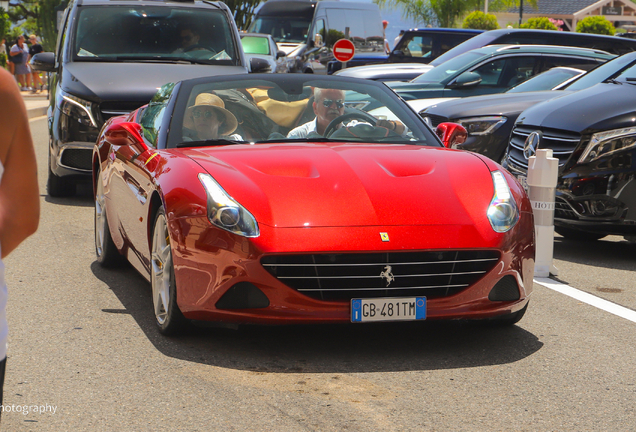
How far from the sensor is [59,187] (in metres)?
9.87

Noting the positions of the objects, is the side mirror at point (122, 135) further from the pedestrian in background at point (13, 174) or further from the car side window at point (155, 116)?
the pedestrian in background at point (13, 174)

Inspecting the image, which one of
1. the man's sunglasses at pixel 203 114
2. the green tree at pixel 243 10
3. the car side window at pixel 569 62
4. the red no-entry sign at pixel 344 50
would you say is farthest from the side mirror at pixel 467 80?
the green tree at pixel 243 10

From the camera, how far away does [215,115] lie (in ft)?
18.2

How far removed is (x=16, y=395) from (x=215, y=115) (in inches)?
88.5

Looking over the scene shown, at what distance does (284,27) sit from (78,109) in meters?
21.3

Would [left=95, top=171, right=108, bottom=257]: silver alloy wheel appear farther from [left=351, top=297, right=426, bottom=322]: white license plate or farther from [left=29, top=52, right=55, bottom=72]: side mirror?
[left=29, top=52, right=55, bottom=72]: side mirror

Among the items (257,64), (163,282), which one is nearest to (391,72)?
(257,64)

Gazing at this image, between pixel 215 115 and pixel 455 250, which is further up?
pixel 215 115

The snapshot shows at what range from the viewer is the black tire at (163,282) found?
4.56 m

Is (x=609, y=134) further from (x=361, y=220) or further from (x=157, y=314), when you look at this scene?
(x=157, y=314)

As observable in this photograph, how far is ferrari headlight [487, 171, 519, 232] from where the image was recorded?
14.9ft

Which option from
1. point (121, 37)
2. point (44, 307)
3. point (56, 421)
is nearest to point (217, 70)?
point (121, 37)

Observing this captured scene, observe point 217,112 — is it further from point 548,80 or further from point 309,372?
point 548,80

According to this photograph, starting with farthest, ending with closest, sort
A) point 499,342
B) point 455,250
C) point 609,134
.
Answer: point 609,134 < point 499,342 < point 455,250
